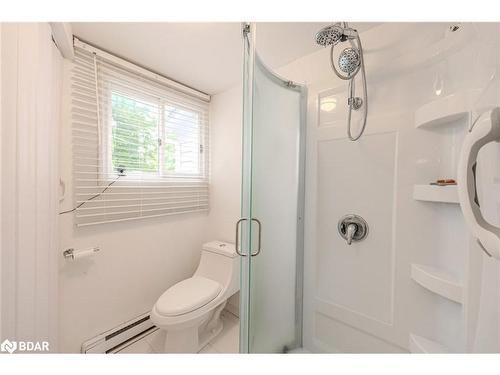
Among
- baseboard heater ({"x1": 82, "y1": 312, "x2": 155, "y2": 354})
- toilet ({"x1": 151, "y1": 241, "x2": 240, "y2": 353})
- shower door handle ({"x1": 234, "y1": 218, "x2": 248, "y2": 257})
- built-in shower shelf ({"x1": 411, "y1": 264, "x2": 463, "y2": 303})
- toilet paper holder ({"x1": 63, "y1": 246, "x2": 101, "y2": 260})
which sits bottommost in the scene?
baseboard heater ({"x1": 82, "y1": 312, "x2": 155, "y2": 354})

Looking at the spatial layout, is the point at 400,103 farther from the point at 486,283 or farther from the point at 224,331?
the point at 224,331

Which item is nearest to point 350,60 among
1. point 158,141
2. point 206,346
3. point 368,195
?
point 368,195

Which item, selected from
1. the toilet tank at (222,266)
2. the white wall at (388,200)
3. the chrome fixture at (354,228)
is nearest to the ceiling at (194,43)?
the white wall at (388,200)

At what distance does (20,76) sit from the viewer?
71cm

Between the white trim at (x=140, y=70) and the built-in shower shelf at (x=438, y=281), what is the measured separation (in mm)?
2000

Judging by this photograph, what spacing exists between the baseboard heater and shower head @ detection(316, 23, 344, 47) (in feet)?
7.03

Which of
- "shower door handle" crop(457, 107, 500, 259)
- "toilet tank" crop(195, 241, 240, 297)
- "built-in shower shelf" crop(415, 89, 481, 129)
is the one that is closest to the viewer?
"shower door handle" crop(457, 107, 500, 259)

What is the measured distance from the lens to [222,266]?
1.58 metres

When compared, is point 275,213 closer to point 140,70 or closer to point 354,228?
point 354,228

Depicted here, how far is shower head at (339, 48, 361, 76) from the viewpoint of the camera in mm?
924

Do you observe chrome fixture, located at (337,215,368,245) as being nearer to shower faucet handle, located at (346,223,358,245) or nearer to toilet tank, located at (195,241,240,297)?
shower faucet handle, located at (346,223,358,245)

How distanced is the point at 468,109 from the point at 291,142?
0.73 m

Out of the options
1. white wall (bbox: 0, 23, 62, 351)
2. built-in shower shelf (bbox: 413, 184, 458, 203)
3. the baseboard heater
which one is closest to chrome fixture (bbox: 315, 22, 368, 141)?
built-in shower shelf (bbox: 413, 184, 458, 203)
